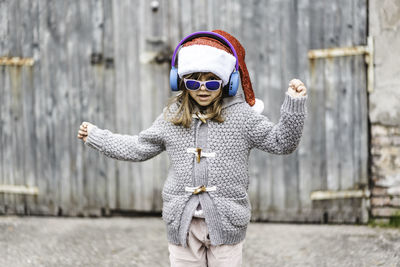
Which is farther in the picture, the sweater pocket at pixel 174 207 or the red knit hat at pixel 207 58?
the sweater pocket at pixel 174 207

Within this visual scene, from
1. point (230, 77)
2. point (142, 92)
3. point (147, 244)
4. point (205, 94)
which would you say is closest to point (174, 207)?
point (205, 94)

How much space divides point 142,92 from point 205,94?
239 centimetres

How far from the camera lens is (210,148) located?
2703 millimetres

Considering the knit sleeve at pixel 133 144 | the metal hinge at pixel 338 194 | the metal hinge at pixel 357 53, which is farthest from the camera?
the metal hinge at pixel 338 194

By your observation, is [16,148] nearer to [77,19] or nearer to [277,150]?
[77,19]

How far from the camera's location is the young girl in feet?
8.77

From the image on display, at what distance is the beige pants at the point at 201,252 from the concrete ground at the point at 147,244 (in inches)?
52.2

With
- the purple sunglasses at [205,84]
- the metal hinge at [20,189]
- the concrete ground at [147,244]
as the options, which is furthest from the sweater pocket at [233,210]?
the metal hinge at [20,189]

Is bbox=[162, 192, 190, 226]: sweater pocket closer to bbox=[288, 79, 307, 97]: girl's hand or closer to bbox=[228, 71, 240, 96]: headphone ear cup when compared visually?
bbox=[228, 71, 240, 96]: headphone ear cup

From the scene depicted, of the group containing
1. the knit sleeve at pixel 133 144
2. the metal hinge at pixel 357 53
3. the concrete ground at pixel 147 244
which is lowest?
the concrete ground at pixel 147 244

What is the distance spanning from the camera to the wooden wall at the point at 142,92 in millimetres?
4750

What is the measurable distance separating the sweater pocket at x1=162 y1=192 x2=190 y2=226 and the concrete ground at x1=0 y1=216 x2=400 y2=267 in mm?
1435

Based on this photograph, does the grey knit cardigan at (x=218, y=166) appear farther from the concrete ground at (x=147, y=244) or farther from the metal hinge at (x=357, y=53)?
the metal hinge at (x=357, y=53)

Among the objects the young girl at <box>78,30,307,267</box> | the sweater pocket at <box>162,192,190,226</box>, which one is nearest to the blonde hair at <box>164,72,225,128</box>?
the young girl at <box>78,30,307,267</box>
